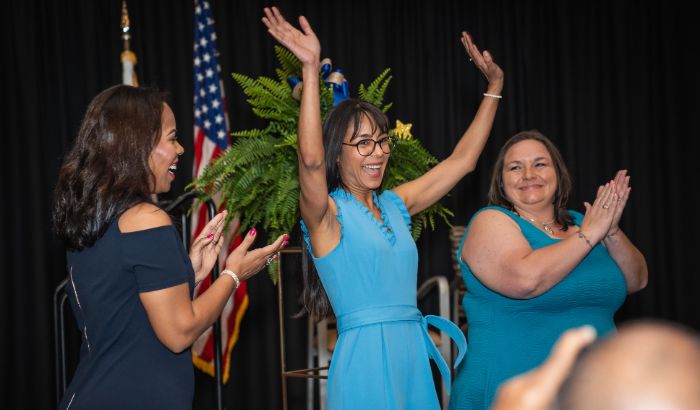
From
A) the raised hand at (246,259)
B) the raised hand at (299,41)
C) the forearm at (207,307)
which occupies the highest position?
the raised hand at (299,41)

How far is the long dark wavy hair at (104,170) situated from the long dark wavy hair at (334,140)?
75 centimetres

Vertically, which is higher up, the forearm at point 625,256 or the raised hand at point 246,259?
the raised hand at point 246,259

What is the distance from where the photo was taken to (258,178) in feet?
10.8

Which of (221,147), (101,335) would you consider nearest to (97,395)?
(101,335)

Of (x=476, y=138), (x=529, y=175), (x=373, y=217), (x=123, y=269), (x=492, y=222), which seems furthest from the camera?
(x=476, y=138)

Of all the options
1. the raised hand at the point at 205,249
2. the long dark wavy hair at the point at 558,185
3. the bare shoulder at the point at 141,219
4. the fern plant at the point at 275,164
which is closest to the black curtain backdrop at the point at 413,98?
the fern plant at the point at 275,164

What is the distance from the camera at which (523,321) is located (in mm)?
2480

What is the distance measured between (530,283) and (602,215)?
1.20 ft

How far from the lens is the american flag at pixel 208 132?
475 centimetres

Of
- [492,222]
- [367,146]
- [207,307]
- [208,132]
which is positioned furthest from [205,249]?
[208,132]

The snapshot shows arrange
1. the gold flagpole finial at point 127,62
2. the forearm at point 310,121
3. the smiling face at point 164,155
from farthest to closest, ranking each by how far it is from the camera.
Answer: the gold flagpole finial at point 127,62, the forearm at point 310,121, the smiling face at point 164,155

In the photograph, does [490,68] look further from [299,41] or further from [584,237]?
[299,41]

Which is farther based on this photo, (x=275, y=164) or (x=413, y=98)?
(x=413, y=98)

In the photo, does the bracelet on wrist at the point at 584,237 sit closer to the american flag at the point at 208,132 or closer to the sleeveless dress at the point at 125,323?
the sleeveless dress at the point at 125,323
